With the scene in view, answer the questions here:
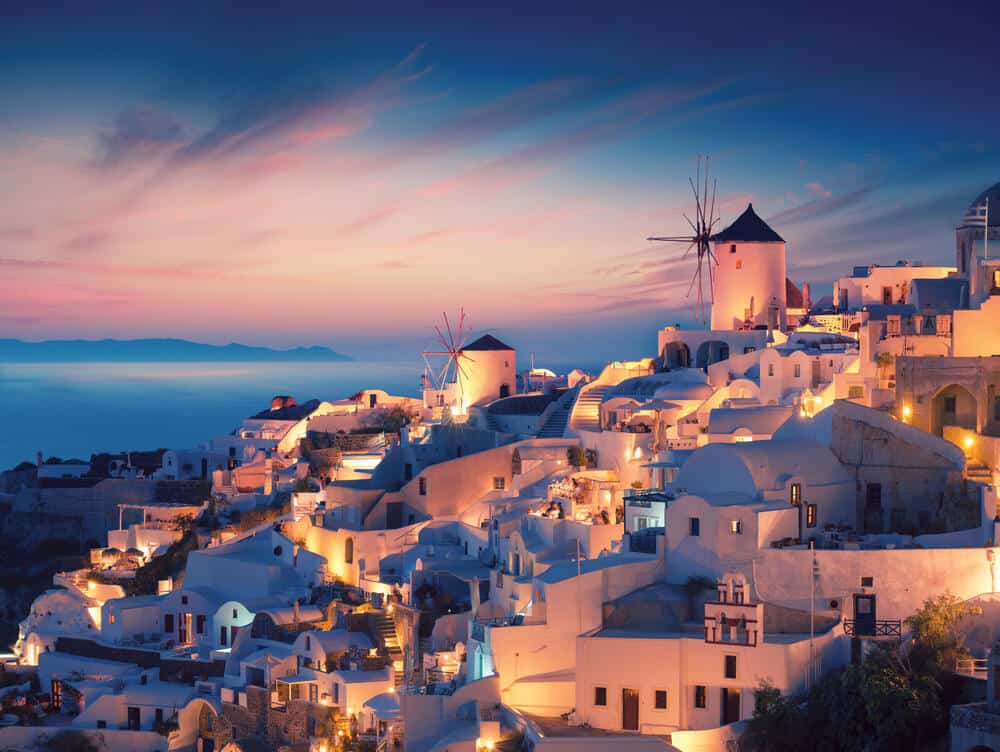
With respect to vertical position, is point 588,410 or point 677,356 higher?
point 677,356

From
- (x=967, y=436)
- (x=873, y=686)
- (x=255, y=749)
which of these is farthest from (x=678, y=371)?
(x=873, y=686)

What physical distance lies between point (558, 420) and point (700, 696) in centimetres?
1669

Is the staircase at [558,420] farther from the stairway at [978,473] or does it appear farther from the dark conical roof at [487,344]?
the stairway at [978,473]

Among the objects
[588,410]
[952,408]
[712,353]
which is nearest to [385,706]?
[952,408]

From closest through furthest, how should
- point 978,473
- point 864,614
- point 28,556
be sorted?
point 864,614, point 978,473, point 28,556

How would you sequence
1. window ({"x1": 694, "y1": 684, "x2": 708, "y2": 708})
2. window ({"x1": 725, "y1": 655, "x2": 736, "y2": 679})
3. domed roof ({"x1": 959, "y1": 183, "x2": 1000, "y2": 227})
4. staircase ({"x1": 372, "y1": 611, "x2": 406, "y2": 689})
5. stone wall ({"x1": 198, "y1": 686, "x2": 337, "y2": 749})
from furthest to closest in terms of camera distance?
domed roof ({"x1": 959, "y1": 183, "x2": 1000, "y2": 227}) < staircase ({"x1": 372, "y1": 611, "x2": 406, "y2": 689}) < stone wall ({"x1": 198, "y1": 686, "x2": 337, "y2": 749}) < window ({"x1": 694, "y1": 684, "x2": 708, "y2": 708}) < window ({"x1": 725, "y1": 655, "x2": 736, "y2": 679})

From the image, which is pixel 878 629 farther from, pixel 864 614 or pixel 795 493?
pixel 795 493

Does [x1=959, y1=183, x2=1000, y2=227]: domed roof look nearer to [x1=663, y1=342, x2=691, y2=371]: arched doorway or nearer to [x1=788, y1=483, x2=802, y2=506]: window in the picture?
[x1=663, y1=342, x2=691, y2=371]: arched doorway

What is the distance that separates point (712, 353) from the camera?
3825 cm

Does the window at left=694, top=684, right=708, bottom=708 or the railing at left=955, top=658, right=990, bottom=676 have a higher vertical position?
the railing at left=955, top=658, right=990, bottom=676

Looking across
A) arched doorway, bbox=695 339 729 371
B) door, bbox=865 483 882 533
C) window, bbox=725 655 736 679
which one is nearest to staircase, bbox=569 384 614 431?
arched doorway, bbox=695 339 729 371

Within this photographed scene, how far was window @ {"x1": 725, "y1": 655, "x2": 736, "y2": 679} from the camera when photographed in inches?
839

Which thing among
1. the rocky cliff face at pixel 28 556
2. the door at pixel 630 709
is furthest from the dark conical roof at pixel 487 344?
the door at pixel 630 709

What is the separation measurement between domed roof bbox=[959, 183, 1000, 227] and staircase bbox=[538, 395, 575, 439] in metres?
11.2
